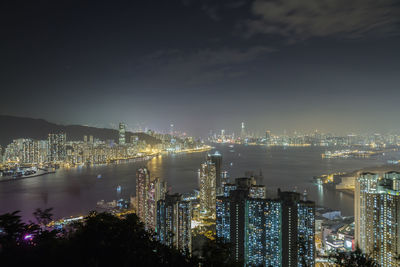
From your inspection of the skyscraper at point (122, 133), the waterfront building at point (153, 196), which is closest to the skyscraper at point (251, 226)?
the waterfront building at point (153, 196)

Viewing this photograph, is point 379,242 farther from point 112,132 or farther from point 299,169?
point 112,132

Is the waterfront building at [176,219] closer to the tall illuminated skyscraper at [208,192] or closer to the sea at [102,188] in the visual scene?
the tall illuminated skyscraper at [208,192]

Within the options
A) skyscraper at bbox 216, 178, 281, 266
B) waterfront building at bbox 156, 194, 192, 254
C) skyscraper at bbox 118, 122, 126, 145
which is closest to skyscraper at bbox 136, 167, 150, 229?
waterfront building at bbox 156, 194, 192, 254

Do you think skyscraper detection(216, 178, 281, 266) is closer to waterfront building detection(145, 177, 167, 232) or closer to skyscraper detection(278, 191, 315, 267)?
skyscraper detection(278, 191, 315, 267)

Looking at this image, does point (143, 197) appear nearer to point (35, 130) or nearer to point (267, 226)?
point (267, 226)

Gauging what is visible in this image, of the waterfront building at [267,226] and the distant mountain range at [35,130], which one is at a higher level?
the distant mountain range at [35,130]
